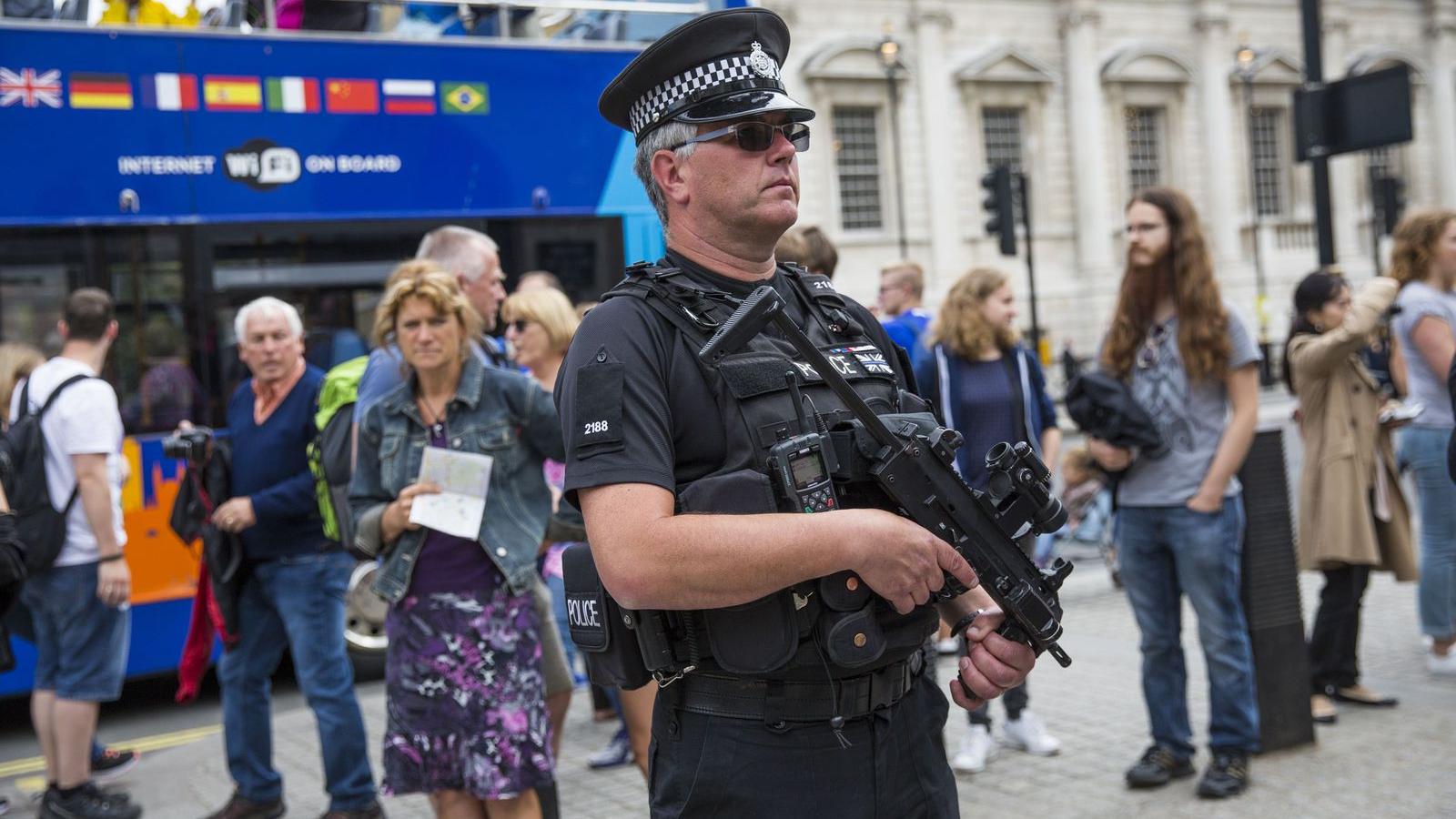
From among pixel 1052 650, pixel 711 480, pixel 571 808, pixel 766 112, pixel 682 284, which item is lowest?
pixel 571 808

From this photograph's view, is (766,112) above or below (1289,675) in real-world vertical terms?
above

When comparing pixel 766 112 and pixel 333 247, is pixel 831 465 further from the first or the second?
pixel 333 247

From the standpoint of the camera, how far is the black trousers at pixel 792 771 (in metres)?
2.32

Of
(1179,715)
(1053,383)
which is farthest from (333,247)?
(1053,383)

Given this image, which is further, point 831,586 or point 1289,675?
point 1289,675

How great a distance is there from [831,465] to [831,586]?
200mm

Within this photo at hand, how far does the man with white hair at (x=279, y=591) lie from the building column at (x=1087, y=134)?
102 ft

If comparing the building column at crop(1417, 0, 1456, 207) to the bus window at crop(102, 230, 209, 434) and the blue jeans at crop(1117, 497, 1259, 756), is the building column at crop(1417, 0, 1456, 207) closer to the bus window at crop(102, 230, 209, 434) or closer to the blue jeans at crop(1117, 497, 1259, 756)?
the blue jeans at crop(1117, 497, 1259, 756)

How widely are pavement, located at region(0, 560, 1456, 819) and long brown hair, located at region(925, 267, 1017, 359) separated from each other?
1.70 metres

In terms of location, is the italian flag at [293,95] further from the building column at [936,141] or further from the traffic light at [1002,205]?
the building column at [936,141]

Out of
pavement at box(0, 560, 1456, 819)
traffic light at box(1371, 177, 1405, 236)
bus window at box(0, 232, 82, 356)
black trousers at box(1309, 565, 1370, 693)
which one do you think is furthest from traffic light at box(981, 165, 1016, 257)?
bus window at box(0, 232, 82, 356)

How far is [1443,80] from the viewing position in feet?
132

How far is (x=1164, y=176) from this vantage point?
3666cm

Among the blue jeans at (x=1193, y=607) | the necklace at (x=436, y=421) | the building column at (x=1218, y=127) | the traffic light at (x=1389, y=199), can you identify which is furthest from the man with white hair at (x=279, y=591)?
the building column at (x=1218, y=127)
